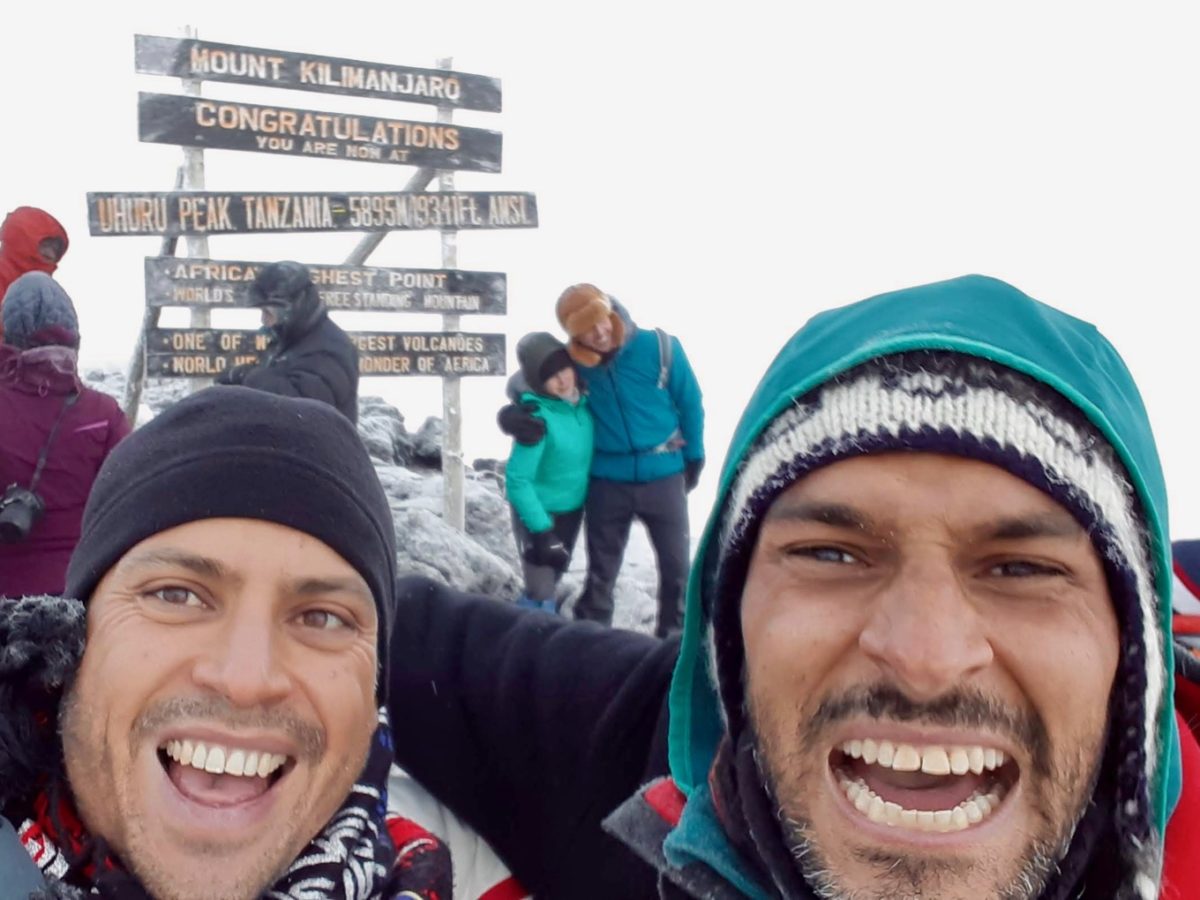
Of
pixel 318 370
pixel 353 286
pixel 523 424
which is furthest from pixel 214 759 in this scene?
pixel 353 286

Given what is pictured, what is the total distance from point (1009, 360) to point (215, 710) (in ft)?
4.24

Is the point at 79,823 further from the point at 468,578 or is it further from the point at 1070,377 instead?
the point at 468,578

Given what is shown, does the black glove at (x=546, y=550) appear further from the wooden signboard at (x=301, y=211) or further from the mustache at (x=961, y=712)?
the mustache at (x=961, y=712)

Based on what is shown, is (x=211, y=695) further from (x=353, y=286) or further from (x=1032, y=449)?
(x=353, y=286)

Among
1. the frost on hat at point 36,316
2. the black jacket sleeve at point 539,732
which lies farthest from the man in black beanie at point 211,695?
the frost on hat at point 36,316

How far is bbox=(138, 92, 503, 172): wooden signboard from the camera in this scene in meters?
6.73

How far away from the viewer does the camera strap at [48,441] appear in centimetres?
378

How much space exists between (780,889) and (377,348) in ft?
20.7

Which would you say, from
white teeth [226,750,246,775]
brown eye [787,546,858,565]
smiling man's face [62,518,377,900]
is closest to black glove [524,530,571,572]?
smiling man's face [62,518,377,900]

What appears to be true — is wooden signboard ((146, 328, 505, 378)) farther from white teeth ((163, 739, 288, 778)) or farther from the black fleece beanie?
white teeth ((163, 739, 288, 778))

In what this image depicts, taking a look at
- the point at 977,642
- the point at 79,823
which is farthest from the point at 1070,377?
the point at 79,823

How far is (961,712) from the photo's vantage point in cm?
144

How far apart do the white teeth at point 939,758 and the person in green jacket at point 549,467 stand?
3.63m

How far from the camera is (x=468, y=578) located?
671 centimetres
